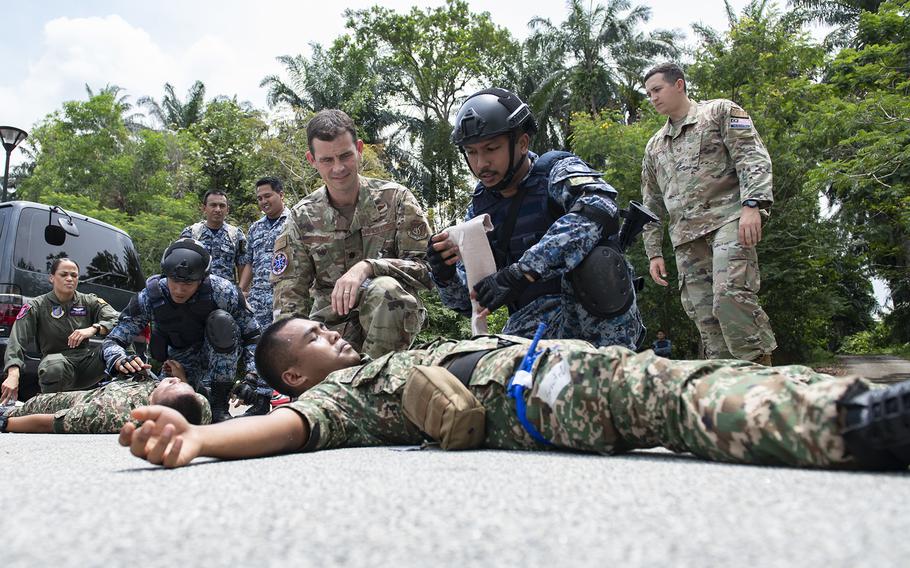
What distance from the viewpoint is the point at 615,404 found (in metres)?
1.99

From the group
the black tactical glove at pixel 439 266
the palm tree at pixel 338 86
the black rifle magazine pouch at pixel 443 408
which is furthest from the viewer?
the palm tree at pixel 338 86

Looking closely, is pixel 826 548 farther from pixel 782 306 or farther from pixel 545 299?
pixel 782 306

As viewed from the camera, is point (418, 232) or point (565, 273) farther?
point (418, 232)

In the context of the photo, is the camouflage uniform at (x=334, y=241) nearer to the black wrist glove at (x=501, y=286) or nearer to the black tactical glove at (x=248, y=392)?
the black tactical glove at (x=248, y=392)

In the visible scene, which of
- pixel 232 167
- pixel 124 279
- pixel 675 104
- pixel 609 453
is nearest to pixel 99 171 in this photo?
pixel 232 167

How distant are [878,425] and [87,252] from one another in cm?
695

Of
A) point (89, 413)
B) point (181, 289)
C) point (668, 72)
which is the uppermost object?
point (668, 72)

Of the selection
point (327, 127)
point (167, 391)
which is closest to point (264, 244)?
point (327, 127)

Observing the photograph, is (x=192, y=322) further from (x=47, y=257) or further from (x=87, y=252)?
(x=87, y=252)

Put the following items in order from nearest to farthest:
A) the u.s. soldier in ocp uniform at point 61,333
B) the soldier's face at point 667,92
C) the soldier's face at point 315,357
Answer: the soldier's face at point 315,357 < the soldier's face at point 667,92 < the u.s. soldier in ocp uniform at point 61,333

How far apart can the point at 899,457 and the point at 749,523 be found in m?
0.62

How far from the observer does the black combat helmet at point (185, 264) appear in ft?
15.6

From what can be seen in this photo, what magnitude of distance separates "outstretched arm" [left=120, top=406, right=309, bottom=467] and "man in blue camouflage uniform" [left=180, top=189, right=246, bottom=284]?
503 centimetres

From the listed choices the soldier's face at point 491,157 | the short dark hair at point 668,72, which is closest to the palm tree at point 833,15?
the short dark hair at point 668,72
